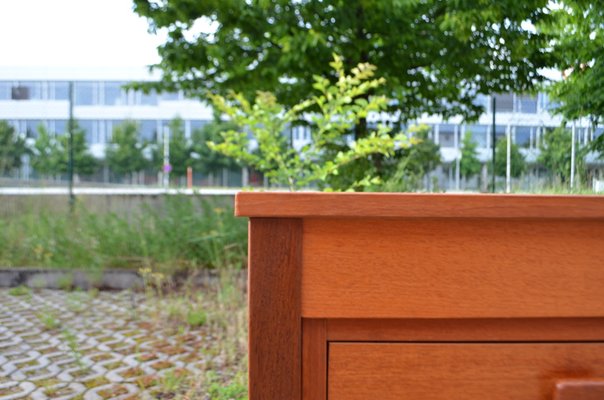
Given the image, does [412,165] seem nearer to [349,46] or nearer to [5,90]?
[349,46]

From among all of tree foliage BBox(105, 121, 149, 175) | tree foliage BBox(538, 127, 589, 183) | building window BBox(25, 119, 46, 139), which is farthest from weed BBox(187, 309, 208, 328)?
tree foliage BBox(105, 121, 149, 175)

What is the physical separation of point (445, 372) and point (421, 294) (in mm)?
139

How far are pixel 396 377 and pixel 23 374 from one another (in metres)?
2.85

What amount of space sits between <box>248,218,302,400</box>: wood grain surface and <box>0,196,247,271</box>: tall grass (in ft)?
13.8

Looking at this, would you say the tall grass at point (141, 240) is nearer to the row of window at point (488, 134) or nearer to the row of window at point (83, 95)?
the row of window at point (488, 134)

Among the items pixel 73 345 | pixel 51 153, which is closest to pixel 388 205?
pixel 73 345

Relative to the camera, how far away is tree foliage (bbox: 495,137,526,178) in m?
2.13

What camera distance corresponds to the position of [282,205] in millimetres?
870

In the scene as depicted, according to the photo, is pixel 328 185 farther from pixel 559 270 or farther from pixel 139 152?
pixel 139 152

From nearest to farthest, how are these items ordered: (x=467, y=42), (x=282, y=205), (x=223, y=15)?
(x=282, y=205) < (x=467, y=42) < (x=223, y=15)

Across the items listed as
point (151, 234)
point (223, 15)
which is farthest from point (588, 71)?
point (151, 234)

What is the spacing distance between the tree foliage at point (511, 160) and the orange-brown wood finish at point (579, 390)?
133 cm

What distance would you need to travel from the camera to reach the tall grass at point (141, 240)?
214 inches

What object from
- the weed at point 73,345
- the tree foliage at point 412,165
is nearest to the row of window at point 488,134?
the tree foliage at point 412,165
